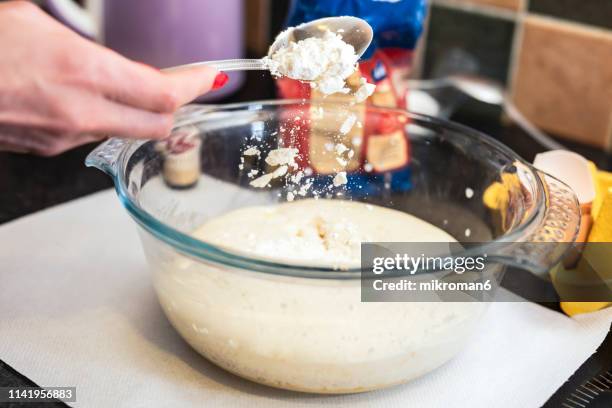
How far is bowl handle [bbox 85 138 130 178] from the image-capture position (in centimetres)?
68

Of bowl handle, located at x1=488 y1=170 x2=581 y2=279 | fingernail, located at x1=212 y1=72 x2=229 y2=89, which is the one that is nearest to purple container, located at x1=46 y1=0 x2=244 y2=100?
fingernail, located at x1=212 y1=72 x2=229 y2=89

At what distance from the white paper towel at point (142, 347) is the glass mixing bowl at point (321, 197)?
0.03 m

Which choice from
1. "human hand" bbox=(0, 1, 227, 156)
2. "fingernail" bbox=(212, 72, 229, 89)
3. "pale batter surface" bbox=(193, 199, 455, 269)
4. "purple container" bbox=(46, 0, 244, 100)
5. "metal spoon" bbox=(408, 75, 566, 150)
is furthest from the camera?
"metal spoon" bbox=(408, 75, 566, 150)

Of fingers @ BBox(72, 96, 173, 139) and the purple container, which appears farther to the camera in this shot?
the purple container

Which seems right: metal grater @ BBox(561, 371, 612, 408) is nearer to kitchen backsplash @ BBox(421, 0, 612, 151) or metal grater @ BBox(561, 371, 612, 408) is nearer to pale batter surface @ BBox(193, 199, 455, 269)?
pale batter surface @ BBox(193, 199, 455, 269)

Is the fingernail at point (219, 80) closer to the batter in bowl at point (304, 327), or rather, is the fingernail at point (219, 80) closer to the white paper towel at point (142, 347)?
the batter in bowl at point (304, 327)

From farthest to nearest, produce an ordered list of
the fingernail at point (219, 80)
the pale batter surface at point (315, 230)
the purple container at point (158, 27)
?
the purple container at point (158, 27)
the pale batter surface at point (315, 230)
the fingernail at point (219, 80)

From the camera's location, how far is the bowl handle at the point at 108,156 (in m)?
0.68

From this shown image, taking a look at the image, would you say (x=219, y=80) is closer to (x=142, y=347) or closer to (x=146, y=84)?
(x=146, y=84)

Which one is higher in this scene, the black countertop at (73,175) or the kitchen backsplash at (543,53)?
the kitchen backsplash at (543,53)

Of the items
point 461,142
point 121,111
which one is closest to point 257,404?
point 121,111

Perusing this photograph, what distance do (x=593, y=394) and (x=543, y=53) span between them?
2.31ft

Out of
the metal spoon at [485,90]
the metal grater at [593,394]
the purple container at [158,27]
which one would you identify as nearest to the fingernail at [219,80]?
the metal grater at [593,394]

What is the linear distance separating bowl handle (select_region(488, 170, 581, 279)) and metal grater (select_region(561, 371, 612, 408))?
13 centimetres
